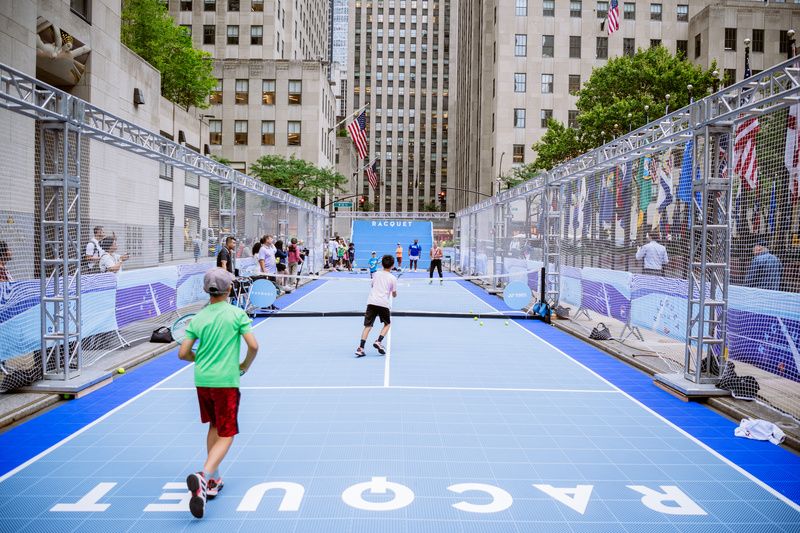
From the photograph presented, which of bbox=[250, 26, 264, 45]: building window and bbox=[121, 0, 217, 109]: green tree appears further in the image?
bbox=[250, 26, 264, 45]: building window

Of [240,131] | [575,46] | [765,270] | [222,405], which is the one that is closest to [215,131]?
[240,131]

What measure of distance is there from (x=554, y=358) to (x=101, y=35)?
25.3 meters

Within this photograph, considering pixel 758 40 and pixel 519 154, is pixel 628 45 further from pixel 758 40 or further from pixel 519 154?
pixel 519 154

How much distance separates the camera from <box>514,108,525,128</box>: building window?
204ft

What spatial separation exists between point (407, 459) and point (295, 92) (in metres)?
58.9

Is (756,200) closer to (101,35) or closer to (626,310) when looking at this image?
(626,310)

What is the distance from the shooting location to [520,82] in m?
62.0

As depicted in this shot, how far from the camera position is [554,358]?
11641 millimetres

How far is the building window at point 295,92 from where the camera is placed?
60.2 meters

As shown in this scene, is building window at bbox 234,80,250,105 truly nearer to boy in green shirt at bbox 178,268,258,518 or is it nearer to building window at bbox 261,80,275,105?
building window at bbox 261,80,275,105

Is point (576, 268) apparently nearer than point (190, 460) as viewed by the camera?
No

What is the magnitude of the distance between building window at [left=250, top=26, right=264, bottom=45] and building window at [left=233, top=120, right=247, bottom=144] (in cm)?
890

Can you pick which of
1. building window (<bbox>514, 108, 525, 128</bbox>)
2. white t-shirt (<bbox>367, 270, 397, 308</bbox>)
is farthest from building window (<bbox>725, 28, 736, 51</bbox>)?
A: white t-shirt (<bbox>367, 270, 397, 308</bbox>)

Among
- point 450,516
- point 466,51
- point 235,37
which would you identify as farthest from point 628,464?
point 466,51
